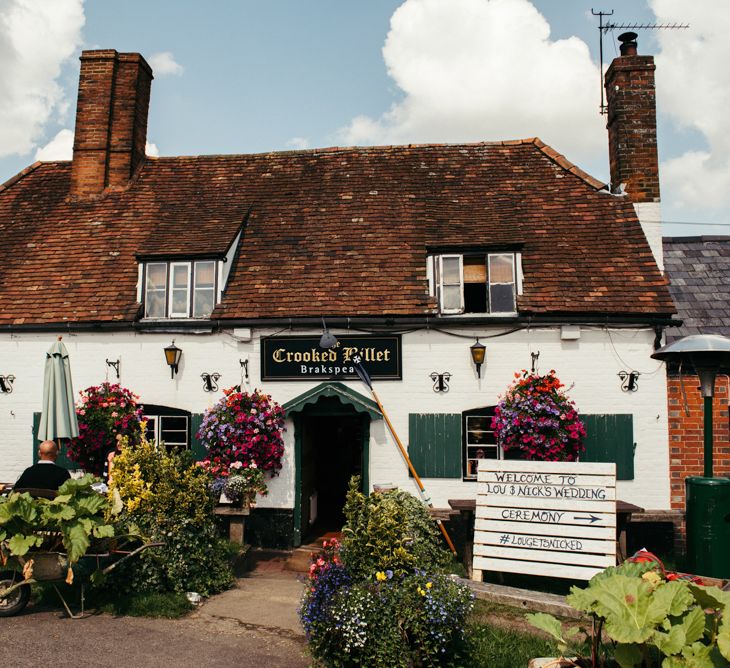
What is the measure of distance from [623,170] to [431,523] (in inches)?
333

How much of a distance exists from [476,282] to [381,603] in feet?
22.6

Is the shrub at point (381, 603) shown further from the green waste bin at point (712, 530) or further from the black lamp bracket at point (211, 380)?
the black lamp bracket at point (211, 380)

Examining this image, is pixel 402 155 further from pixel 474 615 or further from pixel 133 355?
pixel 474 615

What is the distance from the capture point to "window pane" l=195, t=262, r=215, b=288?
38.3 feet

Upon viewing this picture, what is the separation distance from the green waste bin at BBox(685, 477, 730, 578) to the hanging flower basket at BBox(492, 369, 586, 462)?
7.88 feet

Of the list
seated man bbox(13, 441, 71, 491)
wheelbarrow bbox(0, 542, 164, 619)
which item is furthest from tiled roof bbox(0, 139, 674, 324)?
wheelbarrow bbox(0, 542, 164, 619)

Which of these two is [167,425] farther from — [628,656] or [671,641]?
[671,641]

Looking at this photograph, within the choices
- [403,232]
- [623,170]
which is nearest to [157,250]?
[403,232]

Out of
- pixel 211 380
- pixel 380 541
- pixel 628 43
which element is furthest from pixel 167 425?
pixel 628 43

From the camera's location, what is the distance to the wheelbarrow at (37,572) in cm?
655

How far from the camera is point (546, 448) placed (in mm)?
9555

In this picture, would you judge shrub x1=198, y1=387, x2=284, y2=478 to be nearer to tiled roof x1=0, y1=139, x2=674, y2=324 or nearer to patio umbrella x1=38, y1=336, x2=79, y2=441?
tiled roof x1=0, y1=139, x2=674, y2=324

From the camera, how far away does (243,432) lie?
10242 millimetres

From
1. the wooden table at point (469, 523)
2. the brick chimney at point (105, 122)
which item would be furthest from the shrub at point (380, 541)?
the brick chimney at point (105, 122)
